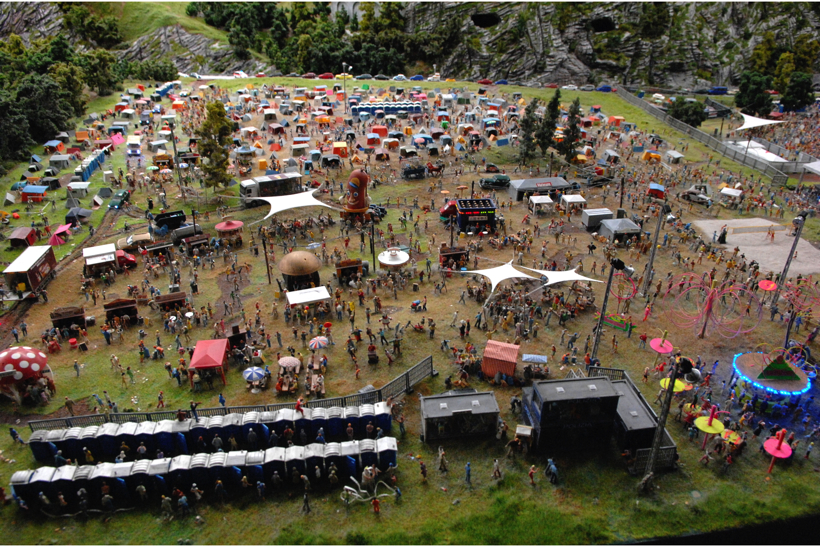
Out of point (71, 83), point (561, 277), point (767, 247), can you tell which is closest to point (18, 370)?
point (561, 277)

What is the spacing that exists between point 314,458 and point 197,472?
4.36m

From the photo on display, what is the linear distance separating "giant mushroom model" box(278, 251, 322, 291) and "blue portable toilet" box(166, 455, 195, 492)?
1473 centimetres

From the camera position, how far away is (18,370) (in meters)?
24.3

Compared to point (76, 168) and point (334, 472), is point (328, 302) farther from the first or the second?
point (76, 168)

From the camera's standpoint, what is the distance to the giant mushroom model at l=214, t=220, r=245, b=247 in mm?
39812

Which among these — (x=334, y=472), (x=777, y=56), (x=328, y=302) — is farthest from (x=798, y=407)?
(x=777, y=56)

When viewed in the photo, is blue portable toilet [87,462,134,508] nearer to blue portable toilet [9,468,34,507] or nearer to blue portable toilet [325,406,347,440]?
blue portable toilet [9,468,34,507]

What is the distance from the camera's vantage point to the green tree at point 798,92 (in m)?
71.8

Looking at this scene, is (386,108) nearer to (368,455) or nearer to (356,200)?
(356,200)

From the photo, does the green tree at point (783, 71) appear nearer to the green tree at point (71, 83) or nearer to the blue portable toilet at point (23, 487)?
the blue portable toilet at point (23, 487)

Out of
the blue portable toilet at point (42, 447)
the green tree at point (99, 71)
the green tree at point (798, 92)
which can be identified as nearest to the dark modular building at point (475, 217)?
the blue portable toilet at point (42, 447)

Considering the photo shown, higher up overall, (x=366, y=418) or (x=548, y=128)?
(x=548, y=128)

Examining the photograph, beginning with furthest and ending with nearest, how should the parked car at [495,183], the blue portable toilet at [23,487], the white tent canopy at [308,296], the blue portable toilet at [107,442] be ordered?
the parked car at [495,183] < the white tent canopy at [308,296] < the blue portable toilet at [107,442] < the blue portable toilet at [23,487]

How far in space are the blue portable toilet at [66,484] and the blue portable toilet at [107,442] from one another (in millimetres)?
1700
